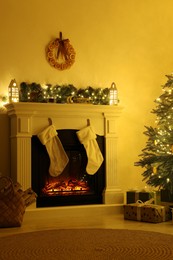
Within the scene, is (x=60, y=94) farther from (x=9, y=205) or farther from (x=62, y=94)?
(x=9, y=205)

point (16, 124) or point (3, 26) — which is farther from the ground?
point (3, 26)

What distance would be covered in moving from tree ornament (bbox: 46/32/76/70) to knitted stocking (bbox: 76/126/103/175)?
1.01 m

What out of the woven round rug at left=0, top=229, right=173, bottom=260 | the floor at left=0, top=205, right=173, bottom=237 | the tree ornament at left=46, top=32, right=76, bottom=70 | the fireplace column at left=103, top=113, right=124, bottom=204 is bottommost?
the floor at left=0, top=205, right=173, bottom=237

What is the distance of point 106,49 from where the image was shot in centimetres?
663

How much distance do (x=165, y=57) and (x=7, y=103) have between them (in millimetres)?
2676

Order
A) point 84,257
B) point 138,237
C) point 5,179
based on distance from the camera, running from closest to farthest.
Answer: point 84,257, point 138,237, point 5,179

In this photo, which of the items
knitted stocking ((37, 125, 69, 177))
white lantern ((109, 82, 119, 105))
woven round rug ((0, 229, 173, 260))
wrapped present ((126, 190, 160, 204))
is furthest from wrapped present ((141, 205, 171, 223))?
white lantern ((109, 82, 119, 105))

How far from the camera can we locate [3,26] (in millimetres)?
6027

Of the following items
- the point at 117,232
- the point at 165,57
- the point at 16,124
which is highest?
the point at 165,57

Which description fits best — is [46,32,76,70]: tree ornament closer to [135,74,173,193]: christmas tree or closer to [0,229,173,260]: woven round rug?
[135,74,173,193]: christmas tree

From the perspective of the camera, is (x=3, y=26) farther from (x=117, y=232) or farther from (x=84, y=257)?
(x=84, y=257)

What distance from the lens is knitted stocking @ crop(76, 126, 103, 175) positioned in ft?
19.8

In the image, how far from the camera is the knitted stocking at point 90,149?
19.8ft

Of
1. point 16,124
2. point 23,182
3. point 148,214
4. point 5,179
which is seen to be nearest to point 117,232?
point 148,214
